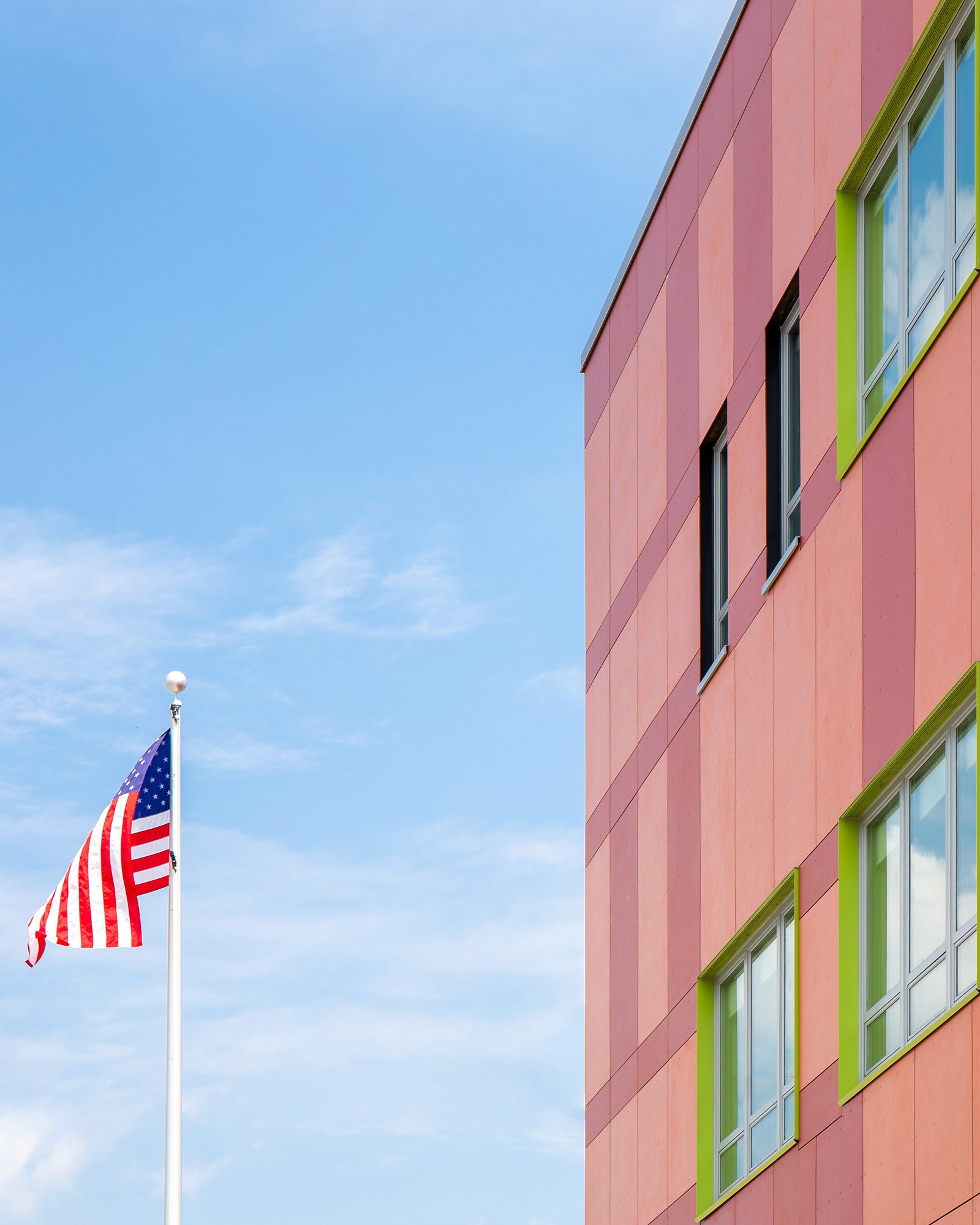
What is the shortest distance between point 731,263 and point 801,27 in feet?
9.13

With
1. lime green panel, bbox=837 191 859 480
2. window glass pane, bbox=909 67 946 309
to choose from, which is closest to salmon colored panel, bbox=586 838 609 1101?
lime green panel, bbox=837 191 859 480

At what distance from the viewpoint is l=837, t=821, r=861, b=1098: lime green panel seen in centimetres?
1493

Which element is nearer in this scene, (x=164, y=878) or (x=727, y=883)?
(x=727, y=883)

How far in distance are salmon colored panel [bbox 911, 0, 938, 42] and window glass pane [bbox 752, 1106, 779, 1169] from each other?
9.39m

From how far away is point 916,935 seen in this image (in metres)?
14.1

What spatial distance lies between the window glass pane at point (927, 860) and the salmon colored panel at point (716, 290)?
22.0 feet

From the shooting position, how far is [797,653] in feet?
55.5

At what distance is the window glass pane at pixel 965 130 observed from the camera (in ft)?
45.3

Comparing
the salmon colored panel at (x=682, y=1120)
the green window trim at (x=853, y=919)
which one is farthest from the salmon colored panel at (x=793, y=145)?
the salmon colored panel at (x=682, y=1120)

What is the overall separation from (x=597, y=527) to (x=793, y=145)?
8400 mm

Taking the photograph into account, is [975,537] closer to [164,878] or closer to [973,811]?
[973,811]

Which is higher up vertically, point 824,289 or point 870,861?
point 824,289

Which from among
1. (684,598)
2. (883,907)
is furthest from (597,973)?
(883,907)

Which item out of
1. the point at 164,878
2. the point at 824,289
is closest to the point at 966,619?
the point at 824,289
